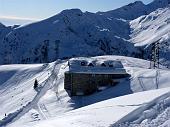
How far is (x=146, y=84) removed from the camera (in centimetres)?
5462

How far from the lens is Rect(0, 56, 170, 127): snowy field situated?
1591 cm

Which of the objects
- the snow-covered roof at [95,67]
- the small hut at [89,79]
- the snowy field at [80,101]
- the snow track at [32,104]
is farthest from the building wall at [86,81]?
the snow track at [32,104]

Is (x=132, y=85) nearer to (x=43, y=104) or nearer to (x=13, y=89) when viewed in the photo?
(x=43, y=104)

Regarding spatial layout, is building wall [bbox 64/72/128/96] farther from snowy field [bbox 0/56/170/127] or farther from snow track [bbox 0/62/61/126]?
snow track [bbox 0/62/61/126]

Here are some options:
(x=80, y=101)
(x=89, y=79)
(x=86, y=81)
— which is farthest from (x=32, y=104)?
(x=89, y=79)

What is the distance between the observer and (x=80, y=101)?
55406 millimetres

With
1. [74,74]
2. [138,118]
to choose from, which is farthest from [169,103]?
[74,74]

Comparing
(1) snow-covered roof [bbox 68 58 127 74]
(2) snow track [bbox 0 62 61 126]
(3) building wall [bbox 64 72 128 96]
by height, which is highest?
(1) snow-covered roof [bbox 68 58 127 74]

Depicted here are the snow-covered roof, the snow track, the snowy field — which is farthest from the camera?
the snow-covered roof

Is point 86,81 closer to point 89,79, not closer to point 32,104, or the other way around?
point 89,79

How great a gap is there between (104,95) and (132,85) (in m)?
4.43

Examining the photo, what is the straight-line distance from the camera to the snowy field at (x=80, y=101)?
15.9 meters

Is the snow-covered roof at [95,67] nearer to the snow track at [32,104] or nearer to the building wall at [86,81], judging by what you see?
the building wall at [86,81]

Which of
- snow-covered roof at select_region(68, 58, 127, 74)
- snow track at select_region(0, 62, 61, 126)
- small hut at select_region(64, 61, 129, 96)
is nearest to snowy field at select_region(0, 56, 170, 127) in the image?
snow track at select_region(0, 62, 61, 126)
